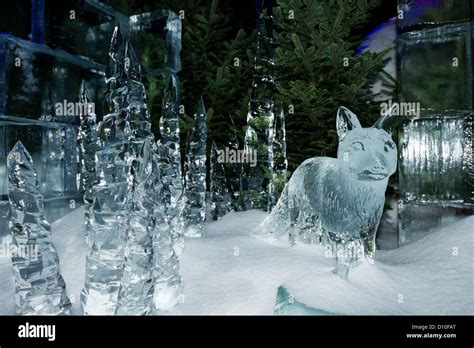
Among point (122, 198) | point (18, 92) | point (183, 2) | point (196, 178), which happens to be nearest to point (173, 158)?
point (196, 178)

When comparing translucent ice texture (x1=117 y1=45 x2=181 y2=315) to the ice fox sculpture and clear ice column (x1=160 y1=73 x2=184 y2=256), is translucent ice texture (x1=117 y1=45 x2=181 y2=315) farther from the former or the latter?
Result: the ice fox sculpture

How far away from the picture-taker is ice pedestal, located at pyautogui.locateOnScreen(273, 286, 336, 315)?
1.83m

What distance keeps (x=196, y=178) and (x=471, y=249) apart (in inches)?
86.7

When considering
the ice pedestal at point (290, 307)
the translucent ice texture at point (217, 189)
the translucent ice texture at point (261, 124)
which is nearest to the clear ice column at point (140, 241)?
the ice pedestal at point (290, 307)

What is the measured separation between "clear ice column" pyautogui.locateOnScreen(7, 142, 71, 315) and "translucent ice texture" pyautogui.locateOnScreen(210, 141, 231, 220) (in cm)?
266

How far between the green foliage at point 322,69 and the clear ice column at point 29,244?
2993 mm

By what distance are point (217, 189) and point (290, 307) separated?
8.72ft

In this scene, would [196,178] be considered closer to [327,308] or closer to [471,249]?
[327,308]

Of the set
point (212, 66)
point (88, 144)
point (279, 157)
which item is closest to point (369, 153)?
point (279, 157)

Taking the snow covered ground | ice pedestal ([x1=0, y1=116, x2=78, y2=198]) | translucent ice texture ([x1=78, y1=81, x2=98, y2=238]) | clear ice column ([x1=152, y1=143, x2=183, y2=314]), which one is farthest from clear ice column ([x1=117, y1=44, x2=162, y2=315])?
ice pedestal ([x1=0, y1=116, x2=78, y2=198])

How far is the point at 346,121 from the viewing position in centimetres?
246

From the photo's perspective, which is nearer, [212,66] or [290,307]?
[290,307]

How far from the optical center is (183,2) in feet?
18.3

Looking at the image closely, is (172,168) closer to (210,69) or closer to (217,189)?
(217,189)
